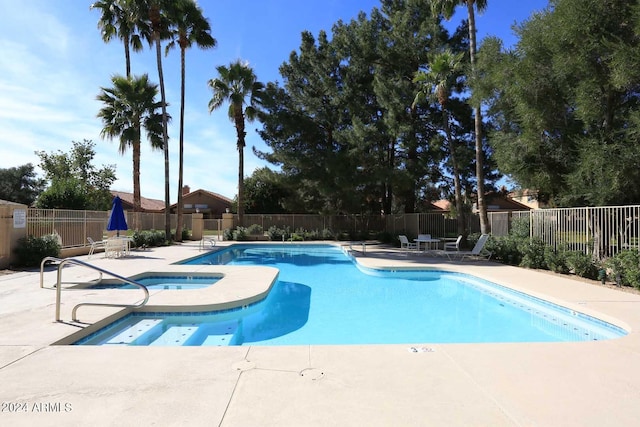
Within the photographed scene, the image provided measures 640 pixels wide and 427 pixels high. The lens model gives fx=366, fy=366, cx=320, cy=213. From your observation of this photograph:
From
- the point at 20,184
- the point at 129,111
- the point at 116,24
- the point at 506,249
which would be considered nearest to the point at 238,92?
the point at 129,111

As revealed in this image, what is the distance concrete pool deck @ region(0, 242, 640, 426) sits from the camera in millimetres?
2824

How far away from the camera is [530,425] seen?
2.73m

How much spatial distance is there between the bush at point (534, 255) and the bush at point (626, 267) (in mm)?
2778

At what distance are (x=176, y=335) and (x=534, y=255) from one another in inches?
438

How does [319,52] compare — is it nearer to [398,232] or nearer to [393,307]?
[398,232]

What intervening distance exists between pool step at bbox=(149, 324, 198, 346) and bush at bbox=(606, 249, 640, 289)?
946 centimetres

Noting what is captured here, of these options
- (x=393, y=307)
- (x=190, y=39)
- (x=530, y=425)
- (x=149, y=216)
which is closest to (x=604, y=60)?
(x=393, y=307)

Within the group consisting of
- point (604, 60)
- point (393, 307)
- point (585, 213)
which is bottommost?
point (393, 307)

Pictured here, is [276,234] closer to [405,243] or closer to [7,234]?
[405,243]

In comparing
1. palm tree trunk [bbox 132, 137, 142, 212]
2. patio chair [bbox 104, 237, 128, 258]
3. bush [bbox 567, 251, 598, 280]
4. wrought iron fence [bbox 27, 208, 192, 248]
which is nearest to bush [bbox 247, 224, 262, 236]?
palm tree trunk [bbox 132, 137, 142, 212]

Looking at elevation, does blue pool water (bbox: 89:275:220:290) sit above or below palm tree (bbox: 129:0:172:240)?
below

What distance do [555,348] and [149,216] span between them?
28.7 m

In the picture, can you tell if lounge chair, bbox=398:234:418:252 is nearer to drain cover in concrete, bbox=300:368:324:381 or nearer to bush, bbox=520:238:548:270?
bush, bbox=520:238:548:270

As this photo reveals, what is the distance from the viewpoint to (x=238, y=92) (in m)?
23.7
